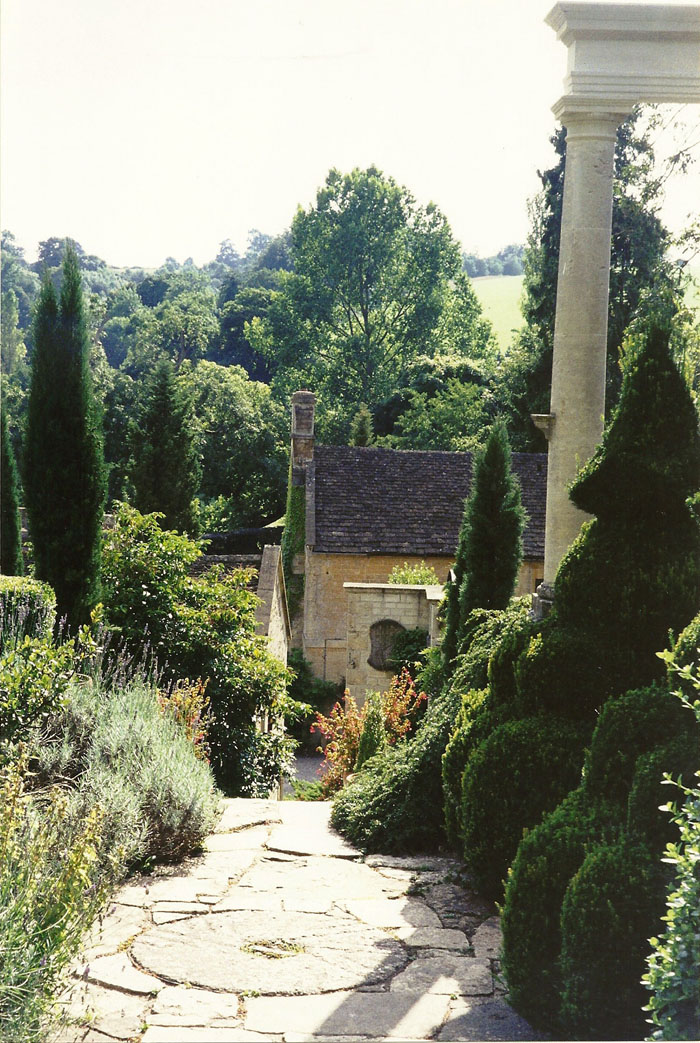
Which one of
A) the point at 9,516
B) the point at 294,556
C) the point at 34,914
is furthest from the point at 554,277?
the point at 34,914

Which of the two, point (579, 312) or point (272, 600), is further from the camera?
point (272, 600)

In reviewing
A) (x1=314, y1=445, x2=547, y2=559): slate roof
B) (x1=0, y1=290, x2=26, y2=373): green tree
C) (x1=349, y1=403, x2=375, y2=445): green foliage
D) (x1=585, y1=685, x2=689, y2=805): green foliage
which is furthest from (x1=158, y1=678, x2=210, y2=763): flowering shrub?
(x1=0, y1=290, x2=26, y2=373): green tree

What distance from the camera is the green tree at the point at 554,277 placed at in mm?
20141

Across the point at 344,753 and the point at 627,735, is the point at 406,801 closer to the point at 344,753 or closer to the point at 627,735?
the point at 627,735

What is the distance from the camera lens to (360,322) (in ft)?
88.7

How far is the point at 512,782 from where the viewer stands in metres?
4.80

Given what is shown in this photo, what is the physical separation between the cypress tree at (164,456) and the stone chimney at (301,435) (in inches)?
146

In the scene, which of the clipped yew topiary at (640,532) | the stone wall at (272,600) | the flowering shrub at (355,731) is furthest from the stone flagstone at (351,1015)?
the stone wall at (272,600)

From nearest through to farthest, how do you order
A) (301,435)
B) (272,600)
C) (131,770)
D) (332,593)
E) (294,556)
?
(131,770) < (272,600) < (332,593) < (301,435) < (294,556)

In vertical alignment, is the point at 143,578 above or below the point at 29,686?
above

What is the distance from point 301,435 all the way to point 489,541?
1274cm

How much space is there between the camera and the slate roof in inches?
797

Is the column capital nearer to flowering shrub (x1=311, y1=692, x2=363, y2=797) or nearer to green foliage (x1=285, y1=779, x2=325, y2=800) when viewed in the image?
flowering shrub (x1=311, y1=692, x2=363, y2=797)

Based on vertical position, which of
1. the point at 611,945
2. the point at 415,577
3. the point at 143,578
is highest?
the point at 143,578
